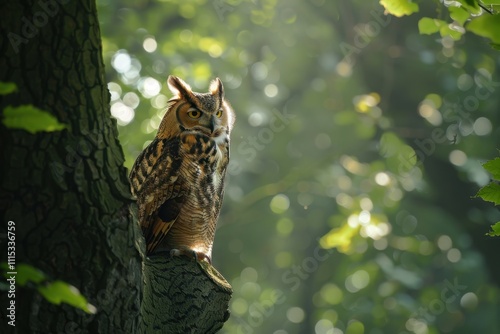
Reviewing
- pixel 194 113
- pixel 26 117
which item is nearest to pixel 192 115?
pixel 194 113

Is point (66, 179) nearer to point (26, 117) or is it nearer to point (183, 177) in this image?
point (26, 117)

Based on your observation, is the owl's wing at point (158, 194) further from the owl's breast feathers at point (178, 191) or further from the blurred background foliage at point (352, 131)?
the blurred background foliage at point (352, 131)

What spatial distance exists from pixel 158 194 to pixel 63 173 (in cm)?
155

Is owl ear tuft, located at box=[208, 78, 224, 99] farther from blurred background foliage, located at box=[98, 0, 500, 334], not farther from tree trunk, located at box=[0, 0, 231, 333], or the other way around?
blurred background foliage, located at box=[98, 0, 500, 334]

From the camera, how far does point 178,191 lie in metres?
3.86

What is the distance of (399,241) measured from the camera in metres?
12.6

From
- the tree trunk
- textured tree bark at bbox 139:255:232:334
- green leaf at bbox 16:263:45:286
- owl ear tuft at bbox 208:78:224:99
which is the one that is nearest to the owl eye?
owl ear tuft at bbox 208:78:224:99

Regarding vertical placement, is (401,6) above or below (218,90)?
above

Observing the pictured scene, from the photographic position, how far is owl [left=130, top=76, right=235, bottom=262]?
379 centimetres

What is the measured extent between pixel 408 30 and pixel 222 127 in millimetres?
8456

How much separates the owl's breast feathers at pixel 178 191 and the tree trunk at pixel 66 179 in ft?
4.29

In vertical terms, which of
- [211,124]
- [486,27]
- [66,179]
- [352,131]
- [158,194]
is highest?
[486,27]

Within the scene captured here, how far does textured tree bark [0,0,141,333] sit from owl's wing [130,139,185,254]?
134cm

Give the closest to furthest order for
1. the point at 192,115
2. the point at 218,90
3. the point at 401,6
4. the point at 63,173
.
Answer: the point at 63,173
the point at 401,6
the point at 192,115
the point at 218,90
